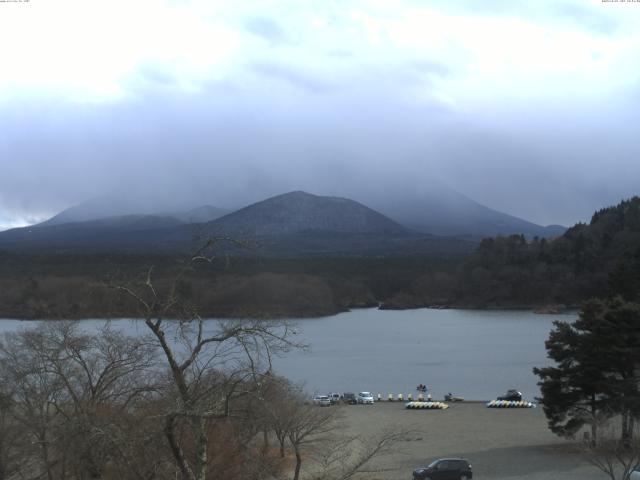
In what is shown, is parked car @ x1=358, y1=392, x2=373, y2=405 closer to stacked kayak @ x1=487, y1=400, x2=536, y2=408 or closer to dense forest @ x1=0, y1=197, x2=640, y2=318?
stacked kayak @ x1=487, y1=400, x2=536, y2=408

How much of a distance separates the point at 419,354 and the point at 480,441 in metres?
23.9

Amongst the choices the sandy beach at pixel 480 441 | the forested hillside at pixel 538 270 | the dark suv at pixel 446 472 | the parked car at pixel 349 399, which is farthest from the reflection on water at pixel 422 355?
the dark suv at pixel 446 472

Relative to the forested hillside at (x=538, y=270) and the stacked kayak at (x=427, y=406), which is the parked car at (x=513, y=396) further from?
the forested hillside at (x=538, y=270)

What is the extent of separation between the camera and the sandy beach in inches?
551

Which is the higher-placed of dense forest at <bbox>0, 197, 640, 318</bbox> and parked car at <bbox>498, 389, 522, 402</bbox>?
dense forest at <bbox>0, 197, 640, 318</bbox>

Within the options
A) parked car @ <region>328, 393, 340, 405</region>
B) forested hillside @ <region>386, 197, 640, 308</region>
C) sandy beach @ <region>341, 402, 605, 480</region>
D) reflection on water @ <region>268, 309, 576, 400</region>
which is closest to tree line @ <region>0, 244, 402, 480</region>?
sandy beach @ <region>341, 402, 605, 480</region>

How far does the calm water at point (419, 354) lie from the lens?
101 feet

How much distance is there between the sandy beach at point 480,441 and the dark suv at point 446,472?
1.69 ft

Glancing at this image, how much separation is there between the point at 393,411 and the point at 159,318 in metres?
20.6

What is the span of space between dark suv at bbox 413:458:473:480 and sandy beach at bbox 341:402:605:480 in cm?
52

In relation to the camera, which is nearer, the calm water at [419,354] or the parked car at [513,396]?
the parked car at [513,396]

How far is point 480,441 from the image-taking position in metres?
17.8

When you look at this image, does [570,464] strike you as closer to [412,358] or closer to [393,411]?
[393,411]

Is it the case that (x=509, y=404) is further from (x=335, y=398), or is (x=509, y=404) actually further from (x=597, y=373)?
(x=597, y=373)
